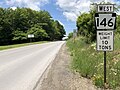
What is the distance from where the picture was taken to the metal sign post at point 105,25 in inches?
416

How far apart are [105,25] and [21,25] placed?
11582 cm

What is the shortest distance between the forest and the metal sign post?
9780 cm

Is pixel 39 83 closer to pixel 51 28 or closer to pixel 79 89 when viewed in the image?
pixel 79 89

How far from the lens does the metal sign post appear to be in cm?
1055

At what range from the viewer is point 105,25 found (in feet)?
34.8

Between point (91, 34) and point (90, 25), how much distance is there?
3.33 feet

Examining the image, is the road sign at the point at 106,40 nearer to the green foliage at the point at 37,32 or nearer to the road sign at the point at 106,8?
the road sign at the point at 106,8

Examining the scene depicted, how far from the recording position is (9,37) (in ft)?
377

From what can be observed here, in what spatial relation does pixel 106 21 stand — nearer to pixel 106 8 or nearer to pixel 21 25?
pixel 106 8

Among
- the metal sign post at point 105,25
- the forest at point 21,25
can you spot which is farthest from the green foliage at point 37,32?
the metal sign post at point 105,25

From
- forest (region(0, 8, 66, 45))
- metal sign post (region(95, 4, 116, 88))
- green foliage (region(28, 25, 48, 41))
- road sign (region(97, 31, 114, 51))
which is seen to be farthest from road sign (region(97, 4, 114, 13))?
green foliage (region(28, 25, 48, 41))

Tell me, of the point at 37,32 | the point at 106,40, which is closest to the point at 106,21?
the point at 106,40

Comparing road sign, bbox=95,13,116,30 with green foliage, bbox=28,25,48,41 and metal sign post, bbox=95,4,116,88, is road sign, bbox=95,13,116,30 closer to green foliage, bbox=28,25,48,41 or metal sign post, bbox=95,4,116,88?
metal sign post, bbox=95,4,116,88

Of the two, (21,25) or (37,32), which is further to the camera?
(21,25)
